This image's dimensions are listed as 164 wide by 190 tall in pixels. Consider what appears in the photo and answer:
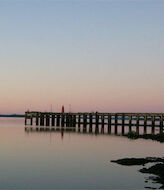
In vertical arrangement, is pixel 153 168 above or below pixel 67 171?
above

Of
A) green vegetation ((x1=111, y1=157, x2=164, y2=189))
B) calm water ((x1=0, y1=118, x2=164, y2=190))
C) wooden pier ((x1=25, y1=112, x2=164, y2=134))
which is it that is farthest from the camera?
wooden pier ((x1=25, y1=112, x2=164, y2=134))

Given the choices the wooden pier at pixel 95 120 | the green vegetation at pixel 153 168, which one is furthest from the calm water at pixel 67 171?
the wooden pier at pixel 95 120

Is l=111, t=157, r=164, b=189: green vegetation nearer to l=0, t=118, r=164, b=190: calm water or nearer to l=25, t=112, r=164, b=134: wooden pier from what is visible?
l=0, t=118, r=164, b=190: calm water

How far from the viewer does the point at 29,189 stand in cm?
2338

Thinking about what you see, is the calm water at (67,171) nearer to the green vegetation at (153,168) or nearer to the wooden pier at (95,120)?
the green vegetation at (153,168)

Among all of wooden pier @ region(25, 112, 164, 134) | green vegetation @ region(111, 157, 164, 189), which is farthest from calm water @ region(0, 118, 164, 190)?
wooden pier @ region(25, 112, 164, 134)

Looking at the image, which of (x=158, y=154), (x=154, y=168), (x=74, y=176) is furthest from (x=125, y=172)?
(x=158, y=154)

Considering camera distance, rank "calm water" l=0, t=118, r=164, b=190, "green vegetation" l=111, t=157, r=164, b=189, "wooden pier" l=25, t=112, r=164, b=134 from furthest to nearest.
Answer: "wooden pier" l=25, t=112, r=164, b=134 → "green vegetation" l=111, t=157, r=164, b=189 → "calm water" l=0, t=118, r=164, b=190

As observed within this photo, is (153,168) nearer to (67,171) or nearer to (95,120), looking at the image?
(67,171)

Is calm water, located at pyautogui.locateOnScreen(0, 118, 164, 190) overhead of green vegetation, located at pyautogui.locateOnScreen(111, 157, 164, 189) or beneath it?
beneath

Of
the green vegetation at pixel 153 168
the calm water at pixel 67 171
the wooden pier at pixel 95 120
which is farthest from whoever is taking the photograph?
the wooden pier at pixel 95 120

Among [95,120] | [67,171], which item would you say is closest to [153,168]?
[67,171]

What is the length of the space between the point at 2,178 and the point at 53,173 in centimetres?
410

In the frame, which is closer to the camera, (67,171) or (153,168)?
(153,168)
